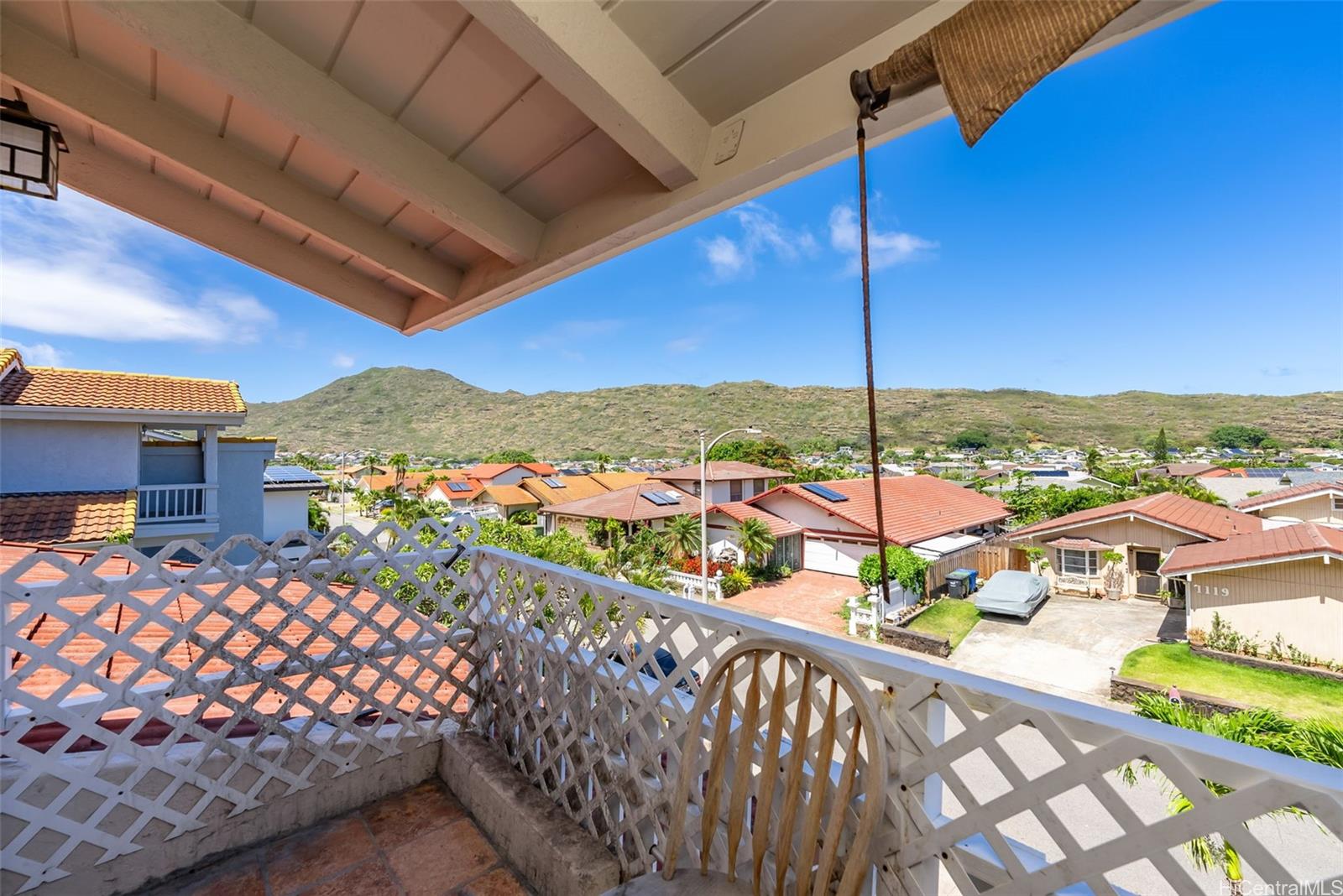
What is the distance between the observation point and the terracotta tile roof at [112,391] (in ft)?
23.8

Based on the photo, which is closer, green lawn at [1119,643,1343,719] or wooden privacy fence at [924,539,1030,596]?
green lawn at [1119,643,1343,719]

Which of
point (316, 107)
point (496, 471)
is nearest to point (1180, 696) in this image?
point (316, 107)

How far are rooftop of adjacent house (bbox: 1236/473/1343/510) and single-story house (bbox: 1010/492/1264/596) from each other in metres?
0.88

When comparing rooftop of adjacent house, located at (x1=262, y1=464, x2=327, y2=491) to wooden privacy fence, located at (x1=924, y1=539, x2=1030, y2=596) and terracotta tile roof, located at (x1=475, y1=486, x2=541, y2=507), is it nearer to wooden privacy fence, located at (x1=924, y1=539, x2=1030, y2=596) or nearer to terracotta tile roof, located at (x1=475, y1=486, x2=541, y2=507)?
terracotta tile roof, located at (x1=475, y1=486, x2=541, y2=507)

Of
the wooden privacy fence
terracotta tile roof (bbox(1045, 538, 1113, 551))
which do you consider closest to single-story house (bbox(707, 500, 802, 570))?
the wooden privacy fence

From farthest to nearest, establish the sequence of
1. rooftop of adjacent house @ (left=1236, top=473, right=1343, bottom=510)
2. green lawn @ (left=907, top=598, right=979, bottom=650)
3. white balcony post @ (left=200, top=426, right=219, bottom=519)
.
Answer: rooftop of adjacent house @ (left=1236, top=473, right=1343, bottom=510)
green lawn @ (left=907, top=598, right=979, bottom=650)
white balcony post @ (left=200, top=426, right=219, bottom=519)

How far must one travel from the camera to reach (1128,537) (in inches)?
578

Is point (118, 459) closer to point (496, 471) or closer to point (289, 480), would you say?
point (289, 480)

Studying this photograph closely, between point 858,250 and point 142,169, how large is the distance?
2.60 metres

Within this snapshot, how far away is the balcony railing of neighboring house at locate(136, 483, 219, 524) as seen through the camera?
8.07 m

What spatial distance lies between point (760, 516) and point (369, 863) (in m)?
17.4

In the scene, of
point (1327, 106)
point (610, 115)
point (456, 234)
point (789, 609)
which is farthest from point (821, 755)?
point (1327, 106)

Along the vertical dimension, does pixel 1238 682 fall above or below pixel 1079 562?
Answer: below

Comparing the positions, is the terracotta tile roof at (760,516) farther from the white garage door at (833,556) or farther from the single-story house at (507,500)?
the single-story house at (507,500)
